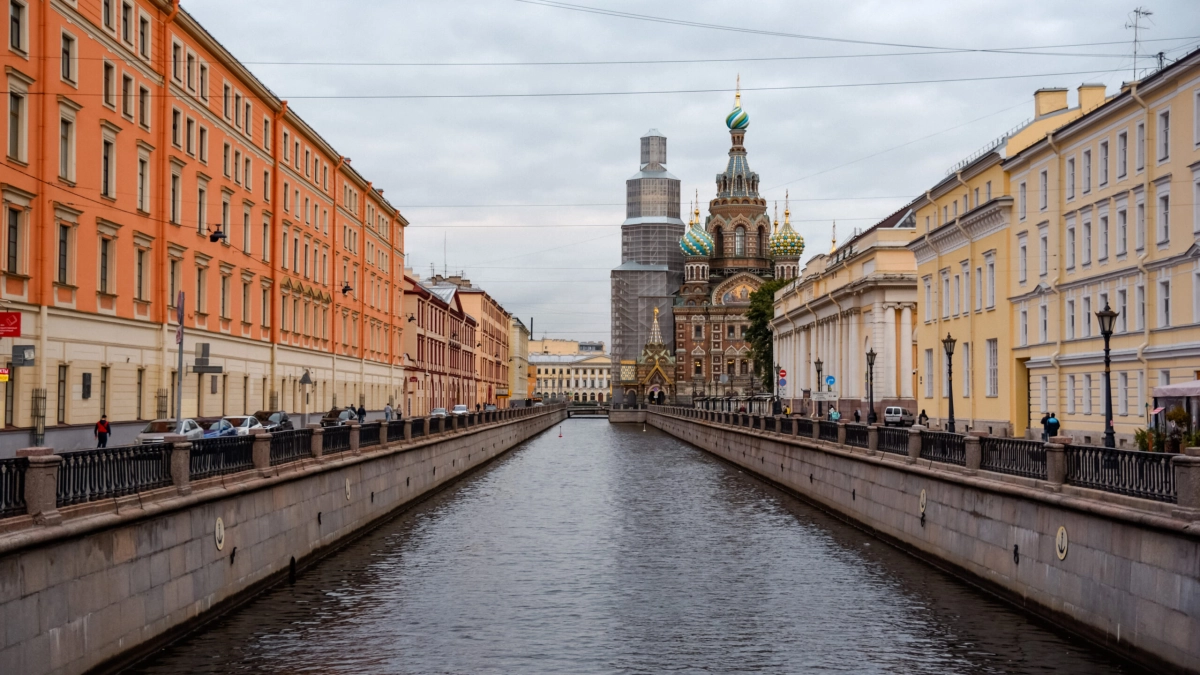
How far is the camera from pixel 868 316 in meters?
81.8

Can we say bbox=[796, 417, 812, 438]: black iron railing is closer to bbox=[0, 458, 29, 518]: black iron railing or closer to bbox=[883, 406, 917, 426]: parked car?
bbox=[883, 406, 917, 426]: parked car

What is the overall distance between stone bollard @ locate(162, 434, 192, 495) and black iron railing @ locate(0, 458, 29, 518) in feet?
15.6

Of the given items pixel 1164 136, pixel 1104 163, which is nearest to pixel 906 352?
pixel 1104 163

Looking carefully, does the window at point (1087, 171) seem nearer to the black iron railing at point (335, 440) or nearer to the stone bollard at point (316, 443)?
the black iron railing at point (335, 440)

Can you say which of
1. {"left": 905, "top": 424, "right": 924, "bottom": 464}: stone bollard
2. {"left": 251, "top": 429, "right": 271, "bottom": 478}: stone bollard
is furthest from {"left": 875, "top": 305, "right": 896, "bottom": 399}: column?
{"left": 251, "top": 429, "right": 271, "bottom": 478}: stone bollard

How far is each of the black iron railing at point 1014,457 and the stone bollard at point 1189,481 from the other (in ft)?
16.9

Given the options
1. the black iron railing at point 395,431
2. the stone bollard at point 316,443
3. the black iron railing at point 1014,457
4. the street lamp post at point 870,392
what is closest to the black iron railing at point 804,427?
the street lamp post at point 870,392

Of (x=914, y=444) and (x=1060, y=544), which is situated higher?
(x=914, y=444)

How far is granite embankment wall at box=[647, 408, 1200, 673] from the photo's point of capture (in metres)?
15.0

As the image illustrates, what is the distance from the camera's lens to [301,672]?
16828 mm

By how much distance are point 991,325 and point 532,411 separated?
5846cm

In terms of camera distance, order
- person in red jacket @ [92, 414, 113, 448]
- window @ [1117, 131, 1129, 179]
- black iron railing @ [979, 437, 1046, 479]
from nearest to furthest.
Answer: black iron railing @ [979, 437, 1046, 479] → person in red jacket @ [92, 414, 113, 448] → window @ [1117, 131, 1129, 179]

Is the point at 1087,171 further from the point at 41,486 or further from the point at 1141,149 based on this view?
the point at 41,486

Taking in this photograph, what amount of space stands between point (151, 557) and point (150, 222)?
26.3 meters
